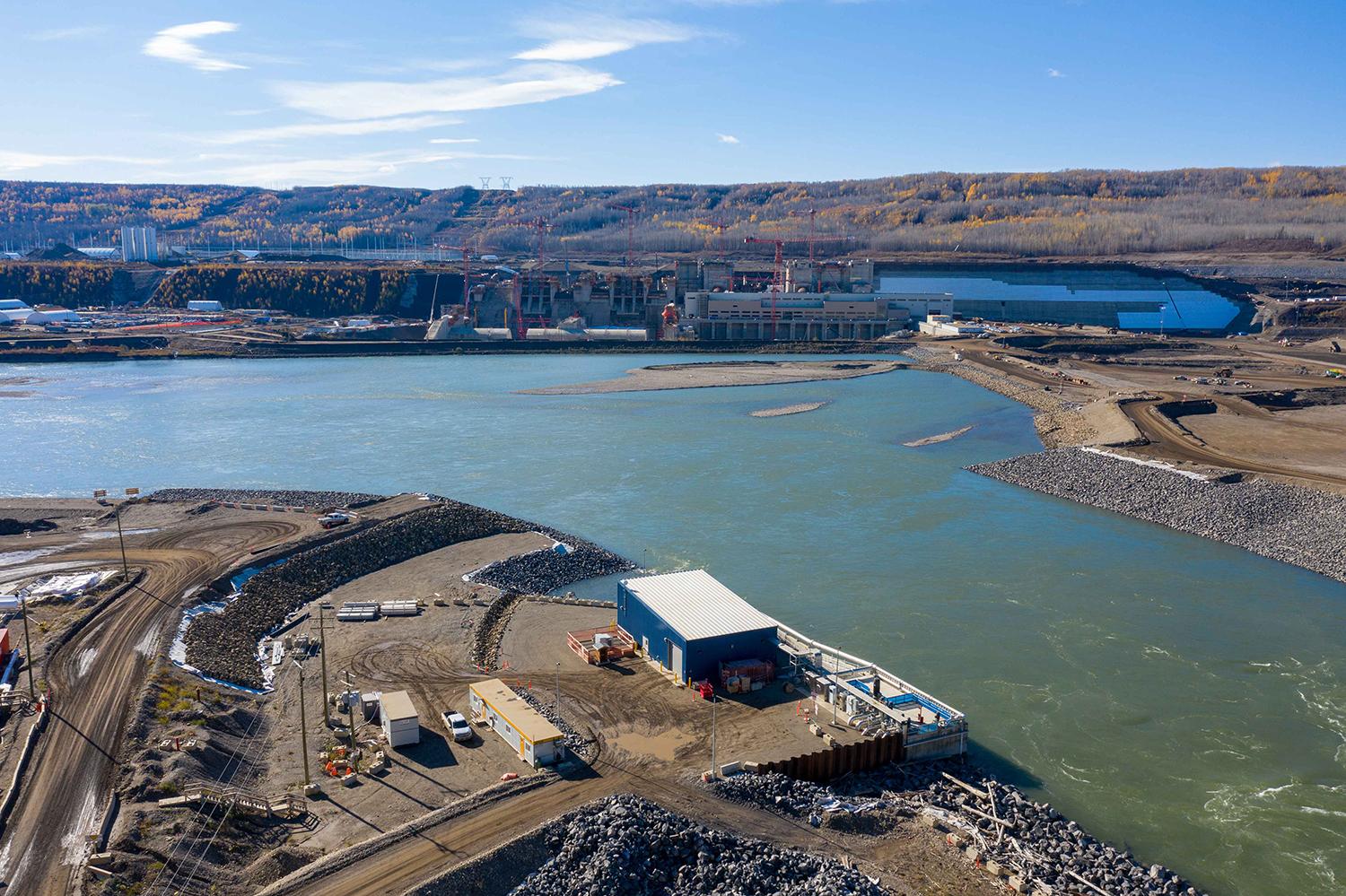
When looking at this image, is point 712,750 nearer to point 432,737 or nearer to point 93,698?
point 432,737

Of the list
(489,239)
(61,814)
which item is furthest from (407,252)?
(61,814)

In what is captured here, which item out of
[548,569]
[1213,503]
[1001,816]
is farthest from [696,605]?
[1213,503]

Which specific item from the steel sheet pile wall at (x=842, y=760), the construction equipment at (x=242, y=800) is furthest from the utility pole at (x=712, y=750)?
the construction equipment at (x=242, y=800)

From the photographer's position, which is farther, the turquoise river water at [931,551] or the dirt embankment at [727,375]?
the dirt embankment at [727,375]

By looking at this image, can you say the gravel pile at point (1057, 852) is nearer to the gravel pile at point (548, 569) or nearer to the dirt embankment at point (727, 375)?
the gravel pile at point (548, 569)

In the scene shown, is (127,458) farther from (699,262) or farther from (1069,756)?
(699,262)

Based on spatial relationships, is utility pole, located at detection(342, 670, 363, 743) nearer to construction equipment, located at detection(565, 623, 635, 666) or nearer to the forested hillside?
construction equipment, located at detection(565, 623, 635, 666)

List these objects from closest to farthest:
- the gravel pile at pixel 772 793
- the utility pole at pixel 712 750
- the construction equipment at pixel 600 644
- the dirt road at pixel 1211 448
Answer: the gravel pile at pixel 772 793 < the utility pole at pixel 712 750 < the construction equipment at pixel 600 644 < the dirt road at pixel 1211 448
